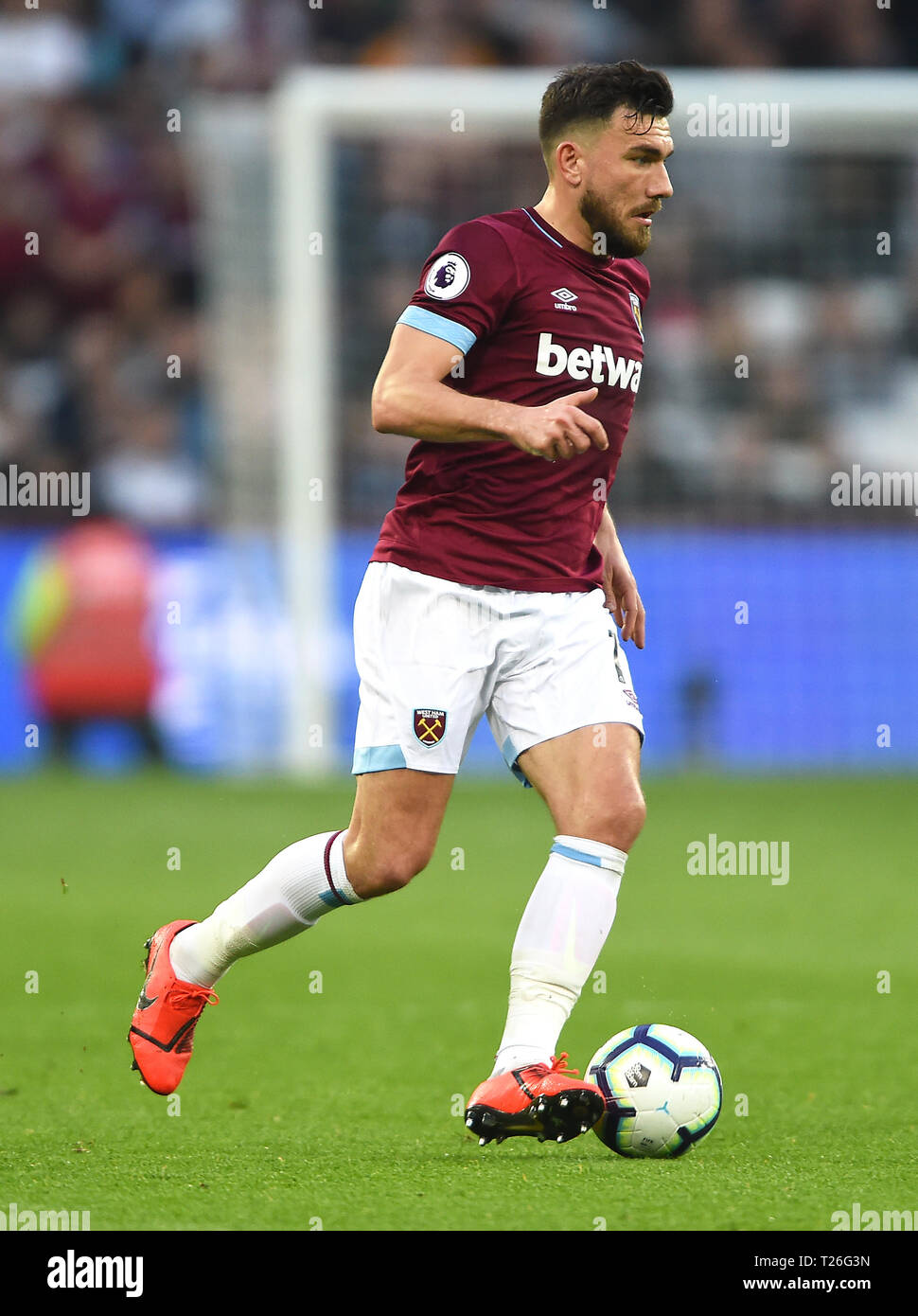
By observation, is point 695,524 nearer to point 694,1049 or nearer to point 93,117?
point 93,117

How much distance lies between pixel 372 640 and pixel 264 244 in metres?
9.33

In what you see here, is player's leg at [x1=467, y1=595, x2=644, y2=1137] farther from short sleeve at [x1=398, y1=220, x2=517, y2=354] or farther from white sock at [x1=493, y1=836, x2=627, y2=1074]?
short sleeve at [x1=398, y1=220, x2=517, y2=354]

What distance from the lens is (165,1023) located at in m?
4.47

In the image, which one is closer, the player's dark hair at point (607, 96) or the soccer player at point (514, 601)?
the soccer player at point (514, 601)

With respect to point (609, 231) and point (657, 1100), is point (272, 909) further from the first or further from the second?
point (609, 231)

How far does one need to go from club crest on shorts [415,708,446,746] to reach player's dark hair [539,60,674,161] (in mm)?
1240

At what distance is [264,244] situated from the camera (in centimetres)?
A: 1327

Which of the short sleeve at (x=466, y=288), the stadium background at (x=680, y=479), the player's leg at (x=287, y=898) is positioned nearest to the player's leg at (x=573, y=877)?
the player's leg at (x=287, y=898)

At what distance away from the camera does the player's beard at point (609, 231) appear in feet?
14.3

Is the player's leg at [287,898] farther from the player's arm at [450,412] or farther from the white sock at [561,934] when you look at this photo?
the player's arm at [450,412]

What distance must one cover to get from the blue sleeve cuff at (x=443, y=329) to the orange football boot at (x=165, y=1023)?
1.47 m

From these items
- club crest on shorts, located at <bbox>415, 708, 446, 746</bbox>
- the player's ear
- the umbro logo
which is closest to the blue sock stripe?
club crest on shorts, located at <bbox>415, 708, 446, 746</bbox>

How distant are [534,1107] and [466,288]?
64.4 inches
